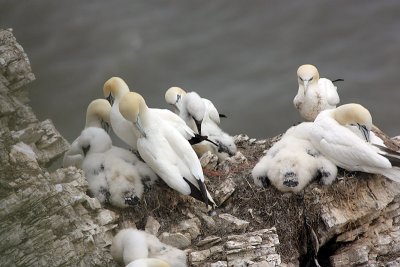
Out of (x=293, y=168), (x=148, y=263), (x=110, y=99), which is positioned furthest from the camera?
(x=110, y=99)

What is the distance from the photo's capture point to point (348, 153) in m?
7.87

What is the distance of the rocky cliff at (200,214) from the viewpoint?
6.76 metres

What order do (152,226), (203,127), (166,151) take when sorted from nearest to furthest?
1. (152,226)
2. (166,151)
3. (203,127)

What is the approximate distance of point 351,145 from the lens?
7910 mm

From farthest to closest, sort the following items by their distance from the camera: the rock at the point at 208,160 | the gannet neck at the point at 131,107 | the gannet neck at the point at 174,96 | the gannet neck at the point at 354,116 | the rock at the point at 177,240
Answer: the gannet neck at the point at 174,96 < the rock at the point at 208,160 < the gannet neck at the point at 354,116 < the gannet neck at the point at 131,107 < the rock at the point at 177,240

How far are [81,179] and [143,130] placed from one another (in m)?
0.76

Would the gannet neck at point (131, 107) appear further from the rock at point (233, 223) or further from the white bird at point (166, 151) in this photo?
the rock at point (233, 223)

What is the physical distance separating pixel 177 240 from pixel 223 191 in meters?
0.74

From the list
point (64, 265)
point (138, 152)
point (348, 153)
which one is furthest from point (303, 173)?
point (64, 265)

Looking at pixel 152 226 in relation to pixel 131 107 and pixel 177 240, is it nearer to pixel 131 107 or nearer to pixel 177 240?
pixel 177 240

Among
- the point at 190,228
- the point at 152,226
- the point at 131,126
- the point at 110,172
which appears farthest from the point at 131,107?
the point at 190,228

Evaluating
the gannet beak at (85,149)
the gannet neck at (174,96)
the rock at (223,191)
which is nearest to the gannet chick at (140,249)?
the rock at (223,191)

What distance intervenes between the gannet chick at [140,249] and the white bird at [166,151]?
1.70ft

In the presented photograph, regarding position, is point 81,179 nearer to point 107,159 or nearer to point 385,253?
point 107,159
